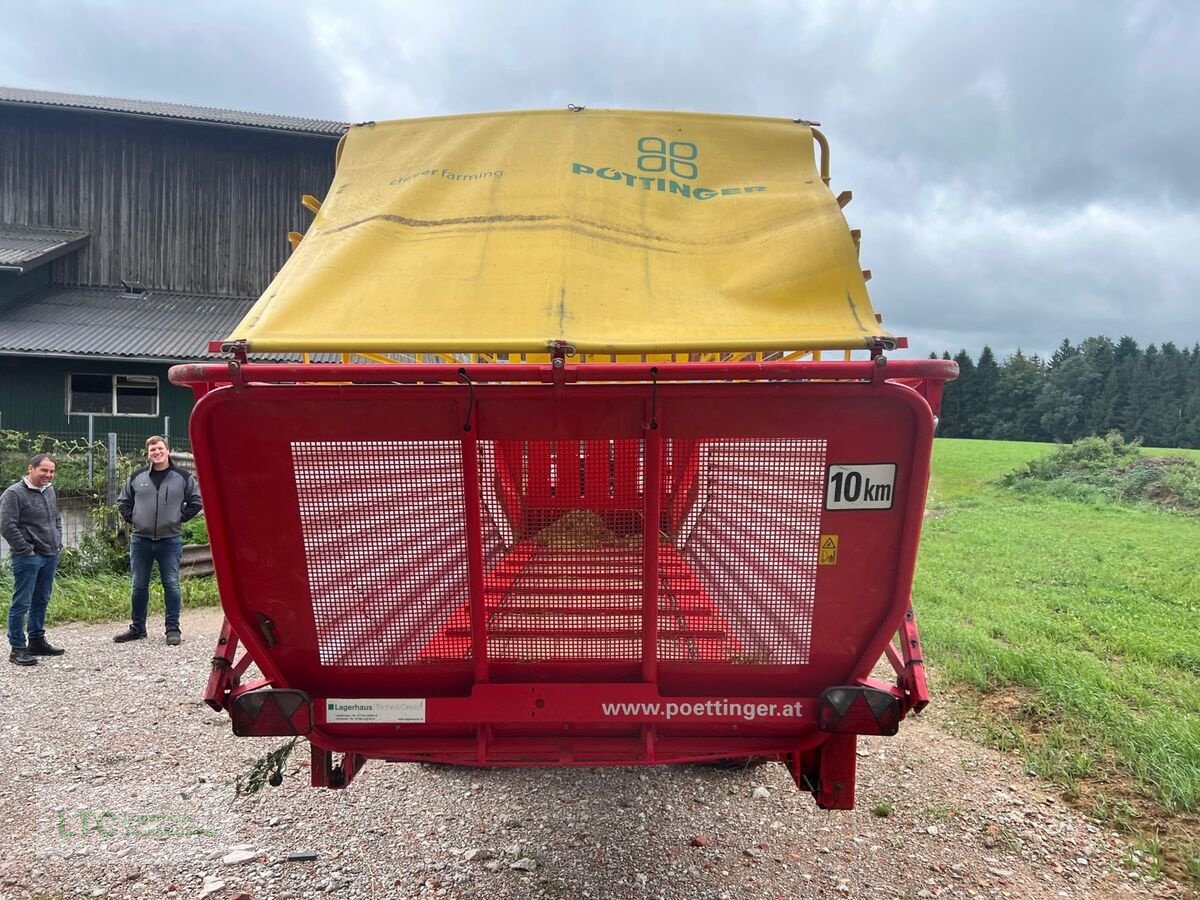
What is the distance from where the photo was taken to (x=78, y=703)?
4.99 m

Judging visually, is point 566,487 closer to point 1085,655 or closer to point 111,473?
point 1085,655

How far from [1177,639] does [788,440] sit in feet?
21.1

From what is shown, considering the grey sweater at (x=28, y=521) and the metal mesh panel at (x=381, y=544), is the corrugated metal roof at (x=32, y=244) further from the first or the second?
the metal mesh panel at (x=381, y=544)

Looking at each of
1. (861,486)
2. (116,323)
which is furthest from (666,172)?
(116,323)

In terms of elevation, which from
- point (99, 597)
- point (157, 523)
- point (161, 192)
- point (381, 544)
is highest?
point (161, 192)

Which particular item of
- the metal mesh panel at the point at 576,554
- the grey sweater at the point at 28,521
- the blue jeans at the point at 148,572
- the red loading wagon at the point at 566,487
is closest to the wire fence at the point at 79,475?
the grey sweater at the point at 28,521

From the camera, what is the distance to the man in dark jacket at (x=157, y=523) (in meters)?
6.37

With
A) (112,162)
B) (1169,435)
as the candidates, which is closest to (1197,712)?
(112,162)

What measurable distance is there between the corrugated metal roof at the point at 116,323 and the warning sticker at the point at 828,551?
14.4m

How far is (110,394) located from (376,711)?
16.6 metres

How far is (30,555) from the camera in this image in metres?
5.95

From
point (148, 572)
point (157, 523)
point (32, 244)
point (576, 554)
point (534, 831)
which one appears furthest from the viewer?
point (32, 244)

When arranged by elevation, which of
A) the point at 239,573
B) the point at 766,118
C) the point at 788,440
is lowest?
the point at 239,573

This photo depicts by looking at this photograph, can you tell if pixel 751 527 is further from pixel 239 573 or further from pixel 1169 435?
pixel 1169 435
